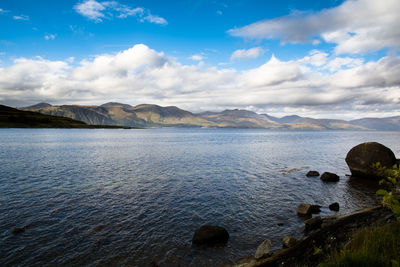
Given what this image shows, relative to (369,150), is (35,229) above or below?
below

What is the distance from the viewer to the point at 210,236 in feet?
56.6

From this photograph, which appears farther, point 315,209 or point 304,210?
point 315,209

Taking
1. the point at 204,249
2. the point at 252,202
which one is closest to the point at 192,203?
the point at 252,202

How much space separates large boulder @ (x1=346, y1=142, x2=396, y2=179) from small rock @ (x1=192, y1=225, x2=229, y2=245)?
1224 inches

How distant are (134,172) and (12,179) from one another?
60.5 ft

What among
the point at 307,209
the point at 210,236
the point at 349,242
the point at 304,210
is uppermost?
the point at 349,242

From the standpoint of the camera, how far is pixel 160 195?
92.9 feet

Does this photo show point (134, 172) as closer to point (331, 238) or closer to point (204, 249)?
point (204, 249)

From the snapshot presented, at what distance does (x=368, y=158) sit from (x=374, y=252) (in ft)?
114

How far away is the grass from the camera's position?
8.62 meters

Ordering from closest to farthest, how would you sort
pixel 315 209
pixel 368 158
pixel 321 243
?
1. pixel 321 243
2. pixel 315 209
3. pixel 368 158

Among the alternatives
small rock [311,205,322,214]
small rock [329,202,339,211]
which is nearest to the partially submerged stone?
small rock [311,205,322,214]

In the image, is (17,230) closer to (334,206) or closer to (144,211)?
(144,211)

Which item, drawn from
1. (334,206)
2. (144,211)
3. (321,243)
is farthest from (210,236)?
(334,206)
